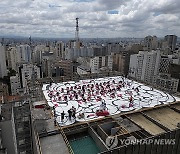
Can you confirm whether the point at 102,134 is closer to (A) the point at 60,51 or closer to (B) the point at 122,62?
(B) the point at 122,62

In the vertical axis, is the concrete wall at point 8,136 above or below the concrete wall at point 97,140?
below

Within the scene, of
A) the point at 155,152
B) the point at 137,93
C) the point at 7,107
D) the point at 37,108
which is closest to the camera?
the point at 155,152

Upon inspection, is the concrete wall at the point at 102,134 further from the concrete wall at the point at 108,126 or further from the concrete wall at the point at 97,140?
the concrete wall at the point at 108,126

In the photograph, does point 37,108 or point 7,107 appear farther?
point 7,107

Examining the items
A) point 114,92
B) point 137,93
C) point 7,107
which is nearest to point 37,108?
point 7,107

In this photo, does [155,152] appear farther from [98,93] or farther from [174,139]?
[98,93]

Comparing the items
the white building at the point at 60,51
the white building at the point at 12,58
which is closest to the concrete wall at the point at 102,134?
the white building at the point at 12,58

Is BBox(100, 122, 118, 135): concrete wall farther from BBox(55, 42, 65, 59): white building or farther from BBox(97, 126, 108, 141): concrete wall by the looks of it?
BBox(55, 42, 65, 59): white building
